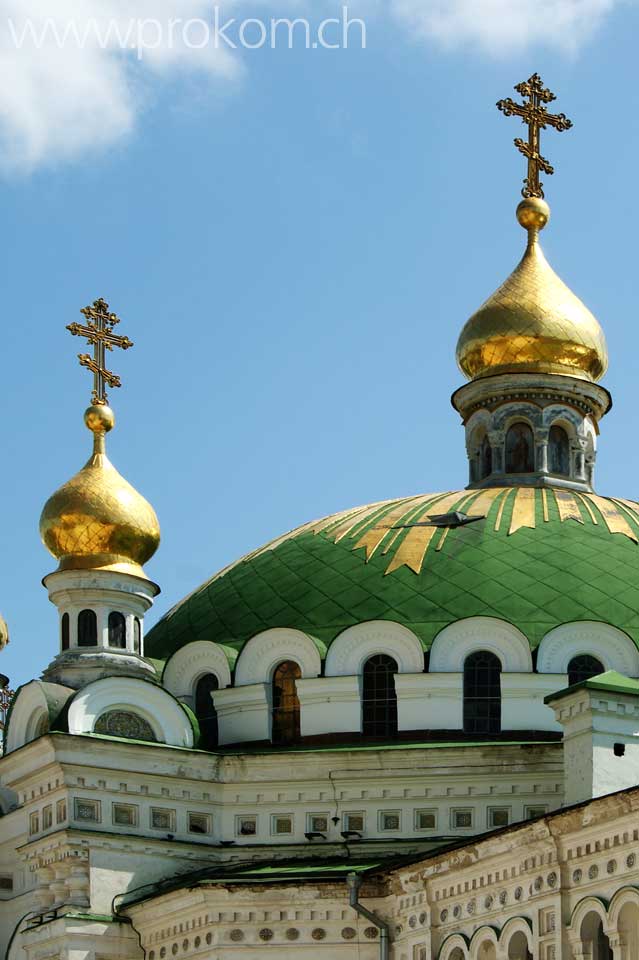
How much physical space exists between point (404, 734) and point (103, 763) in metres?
3.25

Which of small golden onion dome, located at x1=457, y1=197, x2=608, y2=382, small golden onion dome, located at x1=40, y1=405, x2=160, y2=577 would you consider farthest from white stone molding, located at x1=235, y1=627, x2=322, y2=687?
small golden onion dome, located at x1=457, y1=197, x2=608, y2=382

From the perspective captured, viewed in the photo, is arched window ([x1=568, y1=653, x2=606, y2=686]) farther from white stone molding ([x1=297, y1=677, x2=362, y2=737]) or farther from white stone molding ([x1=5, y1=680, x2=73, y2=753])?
white stone molding ([x1=5, y1=680, x2=73, y2=753])

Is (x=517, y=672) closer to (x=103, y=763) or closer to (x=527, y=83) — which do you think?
(x=103, y=763)

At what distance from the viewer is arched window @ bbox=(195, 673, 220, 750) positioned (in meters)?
25.7

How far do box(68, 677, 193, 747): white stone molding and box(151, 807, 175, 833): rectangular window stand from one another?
794 mm

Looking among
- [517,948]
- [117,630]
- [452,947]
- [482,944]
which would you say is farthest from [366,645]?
[517,948]

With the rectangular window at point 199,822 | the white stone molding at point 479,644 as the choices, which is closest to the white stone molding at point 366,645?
the white stone molding at point 479,644

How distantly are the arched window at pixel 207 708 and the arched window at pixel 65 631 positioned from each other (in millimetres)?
1570

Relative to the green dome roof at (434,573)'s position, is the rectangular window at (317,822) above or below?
below

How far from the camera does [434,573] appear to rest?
25.7 meters

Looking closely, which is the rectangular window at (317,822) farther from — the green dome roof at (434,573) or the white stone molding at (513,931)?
the white stone molding at (513,931)

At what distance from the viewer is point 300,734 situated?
24922mm

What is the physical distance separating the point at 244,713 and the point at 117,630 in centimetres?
179

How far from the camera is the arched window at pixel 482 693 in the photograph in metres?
24.5
